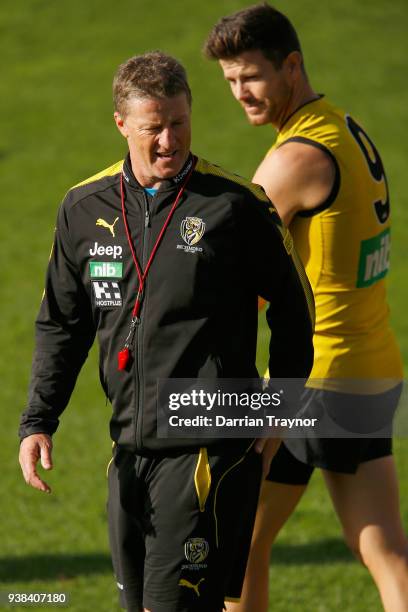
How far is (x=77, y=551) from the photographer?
267 inches

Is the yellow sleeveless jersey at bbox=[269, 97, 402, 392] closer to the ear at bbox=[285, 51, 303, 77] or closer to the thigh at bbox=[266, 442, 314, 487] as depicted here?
the ear at bbox=[285, 51, 303, 77]

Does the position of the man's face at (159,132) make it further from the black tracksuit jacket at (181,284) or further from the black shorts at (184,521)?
the black shorts at (184,521)

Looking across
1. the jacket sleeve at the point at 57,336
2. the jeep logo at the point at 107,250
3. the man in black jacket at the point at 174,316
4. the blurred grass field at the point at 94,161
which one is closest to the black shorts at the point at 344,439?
the man in black jacket at the point at 174,316

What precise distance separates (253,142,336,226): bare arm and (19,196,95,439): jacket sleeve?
0.80m

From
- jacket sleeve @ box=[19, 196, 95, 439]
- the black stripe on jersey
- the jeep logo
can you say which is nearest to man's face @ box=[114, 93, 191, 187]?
the jeep logo

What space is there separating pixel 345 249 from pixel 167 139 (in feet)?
3.46

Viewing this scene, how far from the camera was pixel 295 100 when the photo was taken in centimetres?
450

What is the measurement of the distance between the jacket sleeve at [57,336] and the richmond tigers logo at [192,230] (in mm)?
433

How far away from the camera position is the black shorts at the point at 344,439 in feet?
14.6

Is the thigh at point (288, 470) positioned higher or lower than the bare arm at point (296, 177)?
lower

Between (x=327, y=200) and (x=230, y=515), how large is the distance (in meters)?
1.26

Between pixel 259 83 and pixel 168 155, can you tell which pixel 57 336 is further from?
pixel 259 83

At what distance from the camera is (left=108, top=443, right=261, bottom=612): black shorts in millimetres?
3717

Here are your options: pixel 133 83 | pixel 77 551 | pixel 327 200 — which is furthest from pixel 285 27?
pixel 77 551
